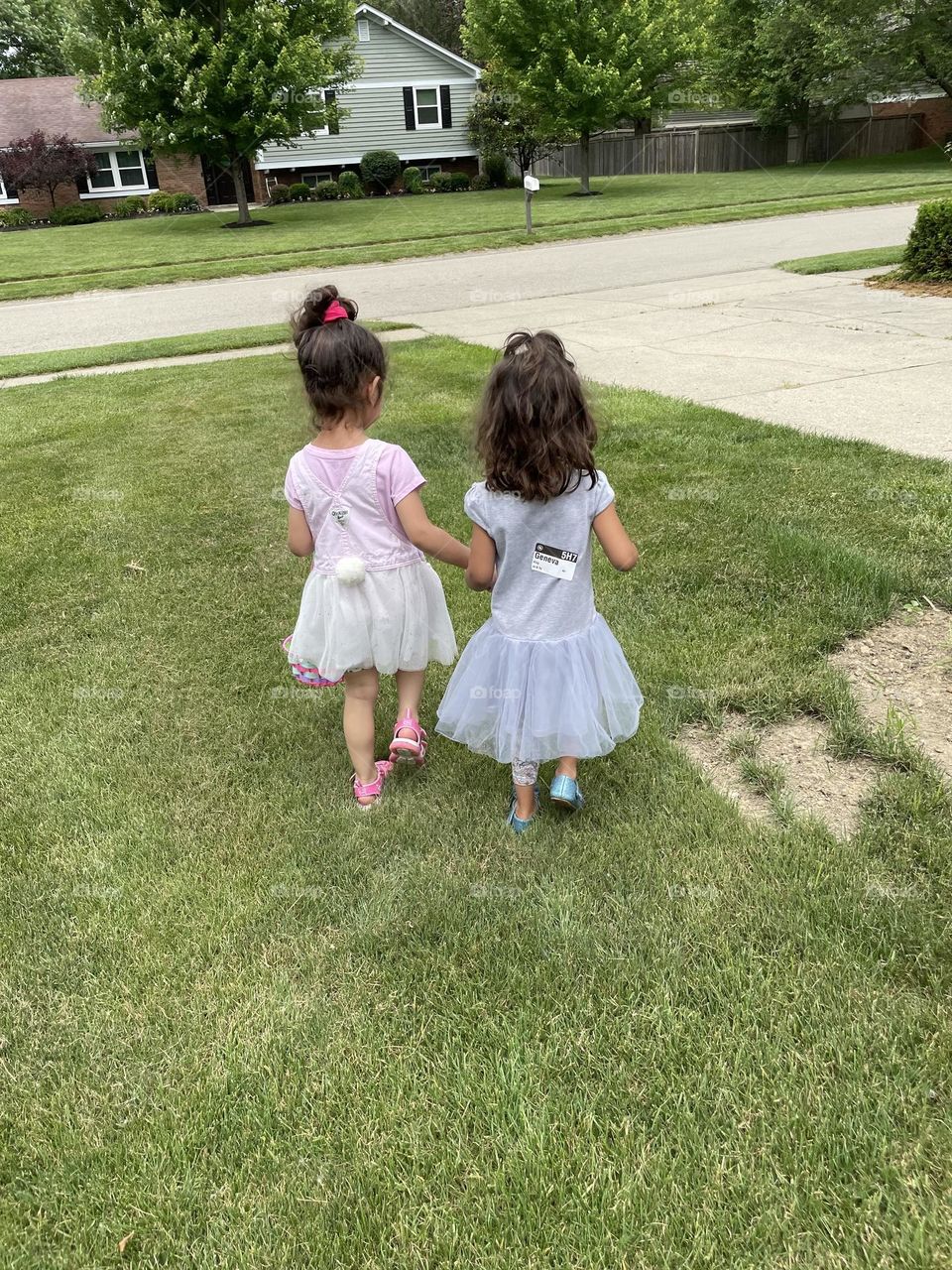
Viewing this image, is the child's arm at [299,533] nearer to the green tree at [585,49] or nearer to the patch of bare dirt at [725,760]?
the patch of bare dirt at [725,760]

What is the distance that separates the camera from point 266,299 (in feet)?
43.3

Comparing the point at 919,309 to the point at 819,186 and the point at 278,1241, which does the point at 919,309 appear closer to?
the point at 278,1241

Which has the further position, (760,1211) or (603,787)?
(603,787)

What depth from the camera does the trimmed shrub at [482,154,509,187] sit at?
35.2 m

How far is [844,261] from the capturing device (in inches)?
474

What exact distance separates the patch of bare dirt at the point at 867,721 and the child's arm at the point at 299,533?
1.35 meters

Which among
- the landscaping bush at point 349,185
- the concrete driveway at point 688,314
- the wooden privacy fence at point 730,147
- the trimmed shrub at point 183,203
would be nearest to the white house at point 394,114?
the landscaping bush at point 349,185

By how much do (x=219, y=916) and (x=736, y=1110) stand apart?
1321mm

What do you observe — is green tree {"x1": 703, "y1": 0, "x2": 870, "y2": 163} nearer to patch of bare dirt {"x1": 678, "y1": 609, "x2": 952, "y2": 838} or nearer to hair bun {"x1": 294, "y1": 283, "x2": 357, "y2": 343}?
patch of bare dirt {"x1": 678, "y1": 609, "x2": 952, "y2": 838}

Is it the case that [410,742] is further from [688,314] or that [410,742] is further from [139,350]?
[139,350]

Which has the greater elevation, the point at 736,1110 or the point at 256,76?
the point at 256,76

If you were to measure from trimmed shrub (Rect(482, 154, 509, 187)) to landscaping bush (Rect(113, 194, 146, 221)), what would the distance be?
13.2m

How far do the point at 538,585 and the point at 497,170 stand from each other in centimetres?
3747

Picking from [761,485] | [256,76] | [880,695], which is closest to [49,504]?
[761,485]
